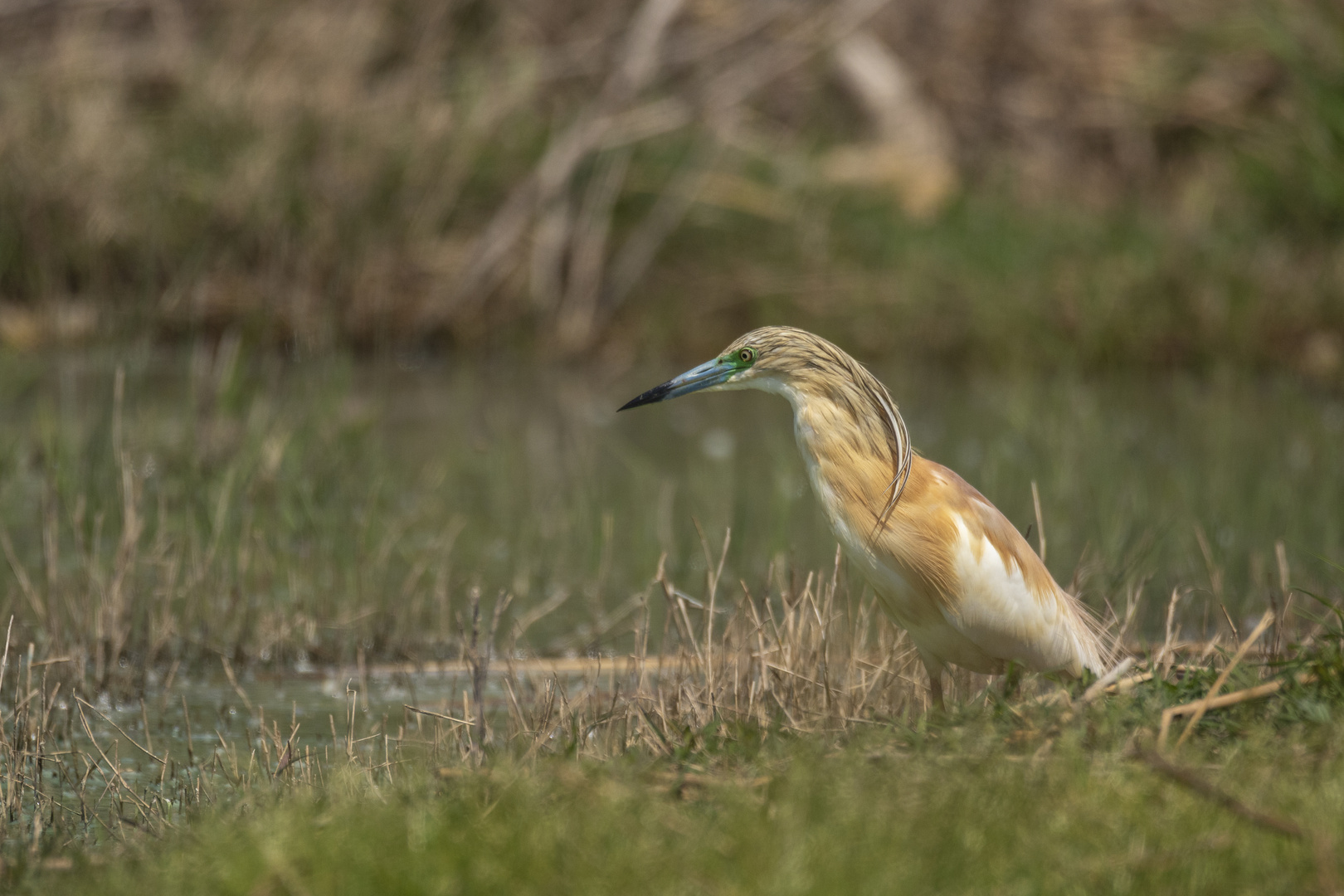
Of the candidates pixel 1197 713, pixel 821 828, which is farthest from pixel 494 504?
pixel 821 828

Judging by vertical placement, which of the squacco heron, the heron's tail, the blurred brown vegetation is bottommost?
the heron's tail

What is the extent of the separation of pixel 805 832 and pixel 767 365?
134 cm

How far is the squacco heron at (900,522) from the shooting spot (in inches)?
141

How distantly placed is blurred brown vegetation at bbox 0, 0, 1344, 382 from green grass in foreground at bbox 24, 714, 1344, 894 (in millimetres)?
5442

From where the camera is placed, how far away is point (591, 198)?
33.8ft

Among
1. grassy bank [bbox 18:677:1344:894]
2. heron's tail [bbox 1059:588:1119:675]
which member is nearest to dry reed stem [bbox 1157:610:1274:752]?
grassy bank [bbox 18:677:1344:894]

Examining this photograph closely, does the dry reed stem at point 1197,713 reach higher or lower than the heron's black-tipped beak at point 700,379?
lower

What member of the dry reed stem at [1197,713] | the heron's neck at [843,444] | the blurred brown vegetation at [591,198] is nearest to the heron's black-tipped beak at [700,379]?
the heron's neck at [843,444]

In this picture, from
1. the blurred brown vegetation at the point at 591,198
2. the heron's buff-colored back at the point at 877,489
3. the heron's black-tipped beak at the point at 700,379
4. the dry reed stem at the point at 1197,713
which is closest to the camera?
the dry reed stem at the point at 1197,713

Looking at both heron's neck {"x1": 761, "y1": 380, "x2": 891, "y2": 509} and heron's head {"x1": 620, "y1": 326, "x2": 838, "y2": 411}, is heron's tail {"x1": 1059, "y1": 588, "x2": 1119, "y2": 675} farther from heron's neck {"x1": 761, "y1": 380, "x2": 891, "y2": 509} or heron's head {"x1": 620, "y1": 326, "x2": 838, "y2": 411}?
heron's head {"x1": 620, "y1": 326, "x2": 838, "y2": 411}

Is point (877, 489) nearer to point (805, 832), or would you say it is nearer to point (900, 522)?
point (900, 522)

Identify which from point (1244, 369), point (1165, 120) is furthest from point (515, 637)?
point (1165, 120)

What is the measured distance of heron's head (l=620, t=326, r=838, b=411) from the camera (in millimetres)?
3646

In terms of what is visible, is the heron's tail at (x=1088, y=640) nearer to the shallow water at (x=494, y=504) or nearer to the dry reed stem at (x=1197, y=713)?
the shallow water at (x=494, y=504)
